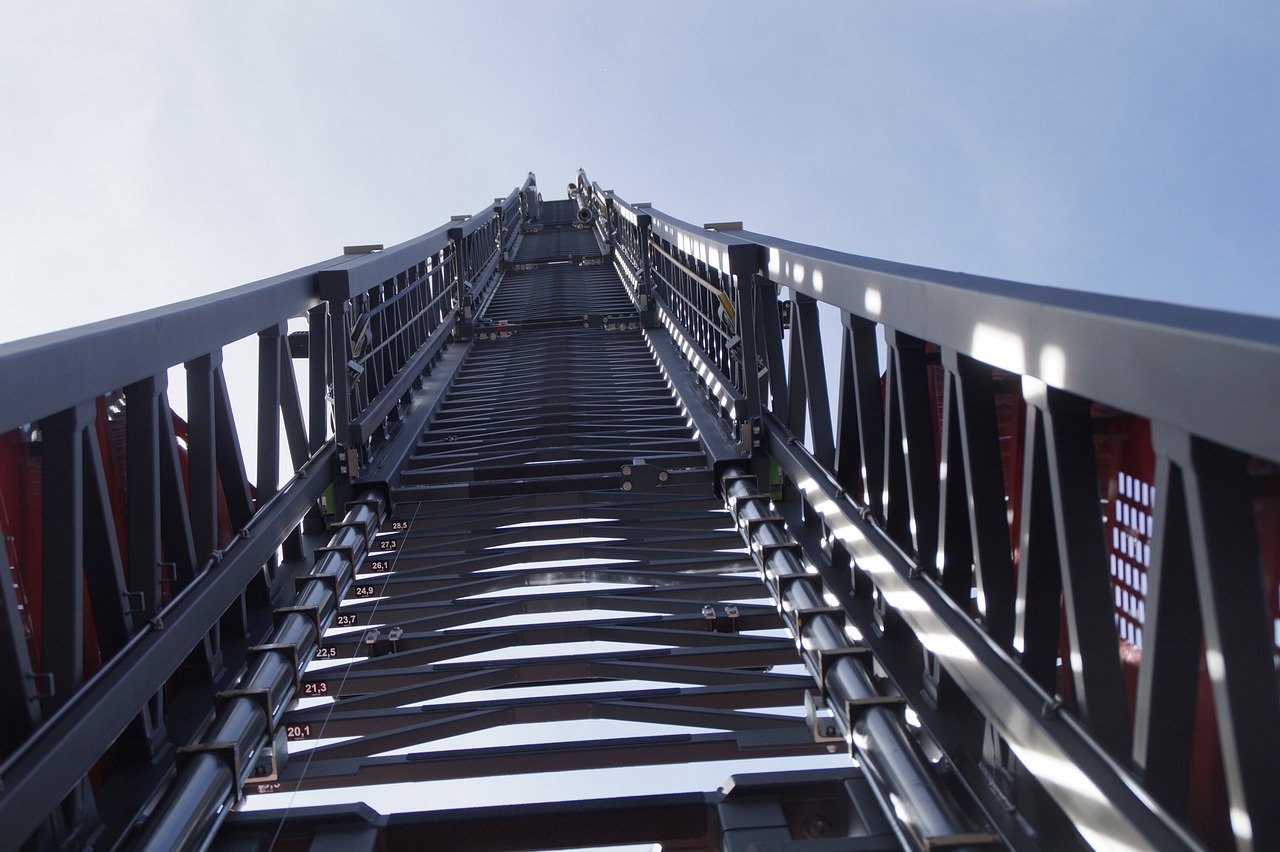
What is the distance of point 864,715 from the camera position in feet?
11.4

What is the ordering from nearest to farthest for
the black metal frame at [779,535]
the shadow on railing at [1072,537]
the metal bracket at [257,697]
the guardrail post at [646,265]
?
the shadow on railing at [1072,537]
the black metal frame at [779,535]
the metal bracket at [257,697]
the guardrail post at [646,265]

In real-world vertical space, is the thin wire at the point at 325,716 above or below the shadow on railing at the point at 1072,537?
below

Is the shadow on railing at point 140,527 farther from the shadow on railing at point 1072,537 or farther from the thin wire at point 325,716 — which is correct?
the shadow on railing at point 1072,537

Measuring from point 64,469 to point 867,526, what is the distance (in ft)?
9.11

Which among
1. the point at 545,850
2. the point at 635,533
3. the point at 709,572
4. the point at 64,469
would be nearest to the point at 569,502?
the point at 635,533

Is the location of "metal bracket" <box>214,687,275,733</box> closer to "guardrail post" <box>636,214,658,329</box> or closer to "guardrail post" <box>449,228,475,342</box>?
"guardrail post" <box>449,228,475,342</box>

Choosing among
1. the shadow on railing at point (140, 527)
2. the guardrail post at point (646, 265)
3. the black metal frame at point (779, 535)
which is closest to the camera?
the black metal frame at point (779, 535)

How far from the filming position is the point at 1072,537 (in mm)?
2395

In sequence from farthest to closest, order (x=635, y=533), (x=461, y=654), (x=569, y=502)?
(x=569, y=502)
(x=635, y=533)
(x=461, y=654)

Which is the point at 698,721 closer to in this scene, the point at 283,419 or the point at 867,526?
the point at 867,526

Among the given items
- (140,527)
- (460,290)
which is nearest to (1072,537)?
(140,527)

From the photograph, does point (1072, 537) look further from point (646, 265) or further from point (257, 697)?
point (646, 265)

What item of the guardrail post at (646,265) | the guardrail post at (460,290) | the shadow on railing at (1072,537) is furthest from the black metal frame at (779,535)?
the guardrail post at (646,265)

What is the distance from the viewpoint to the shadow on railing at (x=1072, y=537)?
70.3 inches
